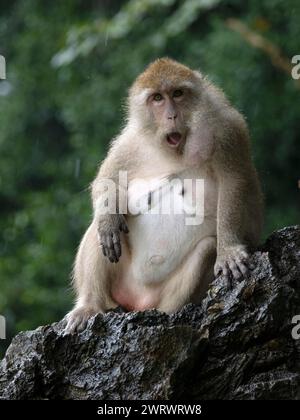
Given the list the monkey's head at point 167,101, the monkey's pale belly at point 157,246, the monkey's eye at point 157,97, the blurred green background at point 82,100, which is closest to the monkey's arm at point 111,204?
the monkey's pale belly at point 157,246

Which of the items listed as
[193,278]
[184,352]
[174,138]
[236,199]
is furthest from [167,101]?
[184,352]

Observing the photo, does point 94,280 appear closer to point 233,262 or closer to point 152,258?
point 152,258

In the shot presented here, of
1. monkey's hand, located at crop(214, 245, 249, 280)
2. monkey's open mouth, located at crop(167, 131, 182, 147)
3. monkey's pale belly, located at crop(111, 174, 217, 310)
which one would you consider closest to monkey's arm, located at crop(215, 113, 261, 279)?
monkey's hand, located at crop(214, 245, 249, 280)

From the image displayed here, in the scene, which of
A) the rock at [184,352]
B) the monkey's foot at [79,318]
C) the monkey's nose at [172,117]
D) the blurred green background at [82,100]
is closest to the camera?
the rock at [184,352]

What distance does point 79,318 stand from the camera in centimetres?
577

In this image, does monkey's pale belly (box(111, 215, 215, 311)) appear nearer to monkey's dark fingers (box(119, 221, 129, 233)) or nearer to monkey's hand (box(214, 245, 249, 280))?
monkey's dark fingers (box(119, 221, 129, 233))

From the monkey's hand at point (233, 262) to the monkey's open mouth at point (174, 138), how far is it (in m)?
0.69

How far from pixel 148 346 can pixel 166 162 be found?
138cm

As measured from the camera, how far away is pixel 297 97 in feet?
41.8

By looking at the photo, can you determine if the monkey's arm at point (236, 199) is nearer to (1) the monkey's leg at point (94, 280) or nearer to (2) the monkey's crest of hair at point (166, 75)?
(2) the monkey's crest of hair at point (166, 75)

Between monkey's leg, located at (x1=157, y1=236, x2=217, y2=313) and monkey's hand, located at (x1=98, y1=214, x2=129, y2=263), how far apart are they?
367 millimetres

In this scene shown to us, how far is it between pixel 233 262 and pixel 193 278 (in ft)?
1.22

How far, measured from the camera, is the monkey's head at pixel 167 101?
5859mm

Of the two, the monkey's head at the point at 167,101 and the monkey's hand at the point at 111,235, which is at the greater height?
the monkey's head at the point at 167,101
